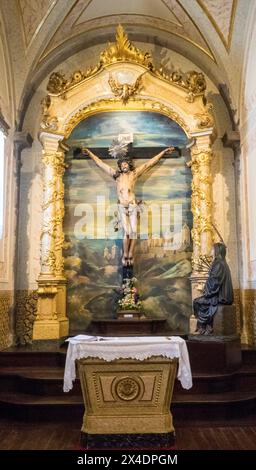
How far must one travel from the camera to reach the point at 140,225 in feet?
28.2

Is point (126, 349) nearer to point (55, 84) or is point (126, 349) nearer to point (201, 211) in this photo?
point (201, 211)

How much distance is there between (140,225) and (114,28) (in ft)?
12.5

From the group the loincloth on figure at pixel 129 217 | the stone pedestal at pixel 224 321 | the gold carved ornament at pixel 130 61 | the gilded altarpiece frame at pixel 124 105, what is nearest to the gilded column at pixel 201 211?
the gilded altarpiece frame at pixel 124 105

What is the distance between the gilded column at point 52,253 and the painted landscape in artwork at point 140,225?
1.48ft

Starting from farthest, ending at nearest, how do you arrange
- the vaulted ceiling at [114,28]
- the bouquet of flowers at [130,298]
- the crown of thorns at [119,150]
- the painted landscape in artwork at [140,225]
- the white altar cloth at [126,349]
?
the painted landscape in artwork at [140,225]
the crown of thorns at [119,150]
the bouquet of flowers at [130,298]
the vaulted ceiling at [114,28]
the white altar cloth at [126,349]

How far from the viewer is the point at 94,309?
8.35m

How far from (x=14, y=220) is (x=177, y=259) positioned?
3034 mm

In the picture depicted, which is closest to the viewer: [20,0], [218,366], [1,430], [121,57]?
[1,430]

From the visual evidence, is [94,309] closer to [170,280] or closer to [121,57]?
[170,280]

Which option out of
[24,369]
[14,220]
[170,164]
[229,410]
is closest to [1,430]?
[24,369]

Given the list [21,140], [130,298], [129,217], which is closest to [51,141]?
[21,140]

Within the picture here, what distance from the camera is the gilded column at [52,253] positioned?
7.60 m

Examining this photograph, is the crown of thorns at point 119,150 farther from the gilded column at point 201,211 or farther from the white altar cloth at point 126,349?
the white altar cloth at point 126,349

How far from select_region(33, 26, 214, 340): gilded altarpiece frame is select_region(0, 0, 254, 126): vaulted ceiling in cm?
63
